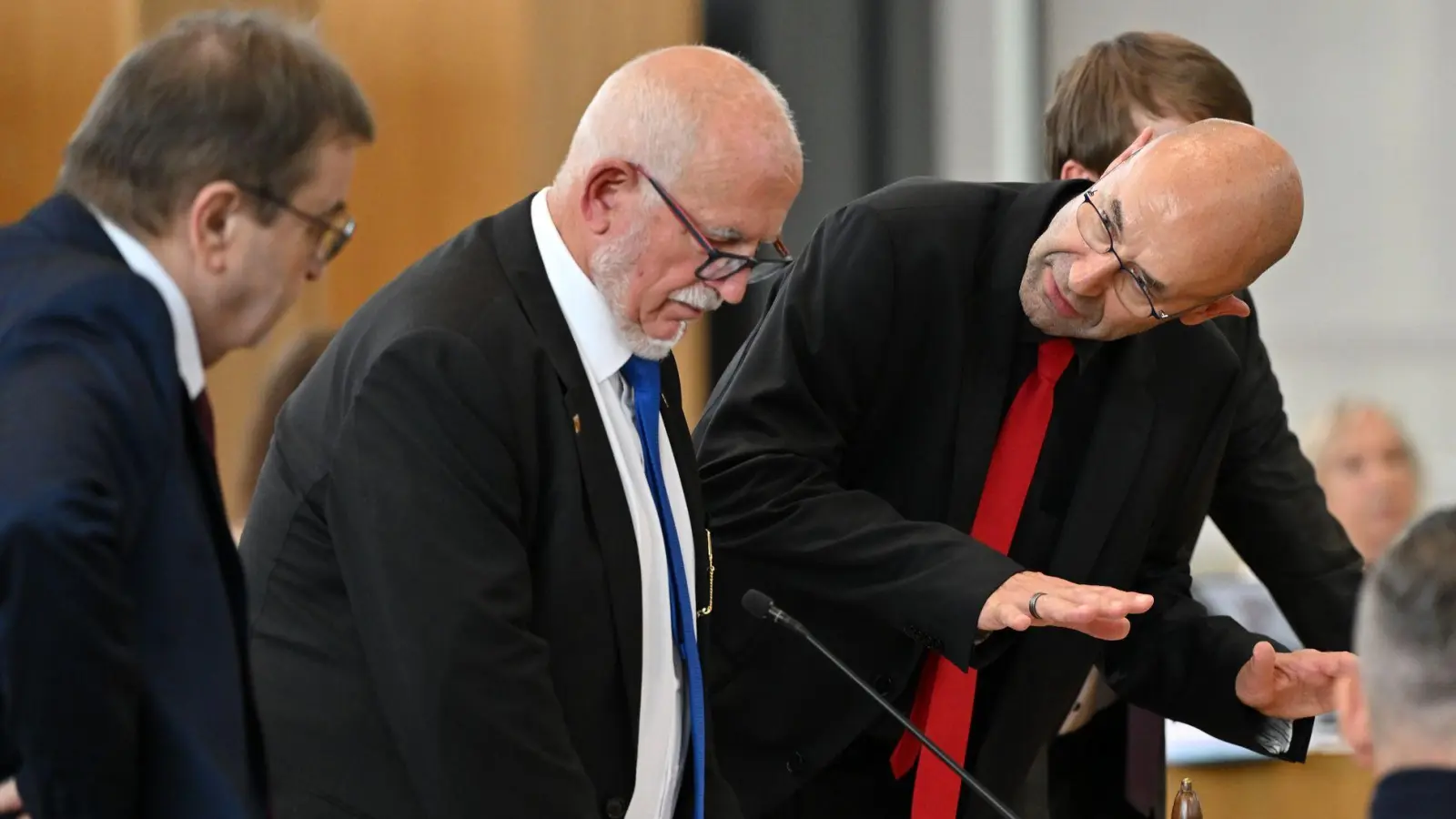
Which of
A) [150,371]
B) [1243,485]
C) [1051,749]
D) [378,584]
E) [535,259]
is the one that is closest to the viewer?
[150,371]

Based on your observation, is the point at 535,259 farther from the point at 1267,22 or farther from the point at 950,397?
the point at 1267,22

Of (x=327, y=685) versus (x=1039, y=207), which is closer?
(x=327, y=685)

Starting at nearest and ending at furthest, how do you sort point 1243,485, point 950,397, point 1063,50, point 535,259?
point 535,259, point 950,397, point 1243,485, point 1063,50

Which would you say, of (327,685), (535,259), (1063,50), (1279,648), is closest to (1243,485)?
(1279,648)

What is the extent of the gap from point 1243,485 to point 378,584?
1.47 meters

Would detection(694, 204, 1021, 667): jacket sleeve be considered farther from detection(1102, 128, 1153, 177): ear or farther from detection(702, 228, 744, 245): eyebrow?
detection(702, 228, 744, 245): eyebrow

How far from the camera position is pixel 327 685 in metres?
1.63

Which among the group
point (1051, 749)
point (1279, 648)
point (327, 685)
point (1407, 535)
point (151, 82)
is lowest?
point (1051, 749)

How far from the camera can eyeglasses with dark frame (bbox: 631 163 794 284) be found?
1.72m

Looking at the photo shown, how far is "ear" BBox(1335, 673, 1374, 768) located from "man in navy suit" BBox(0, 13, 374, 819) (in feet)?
2.63

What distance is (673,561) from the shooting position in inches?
70.2

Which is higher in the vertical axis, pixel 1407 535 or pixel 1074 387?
pixel 1407 535

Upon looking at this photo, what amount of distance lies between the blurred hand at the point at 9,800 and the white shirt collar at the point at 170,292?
0.29 metres

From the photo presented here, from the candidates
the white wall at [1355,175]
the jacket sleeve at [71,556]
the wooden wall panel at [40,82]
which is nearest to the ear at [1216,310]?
the jacket sleeve at [71,556]
